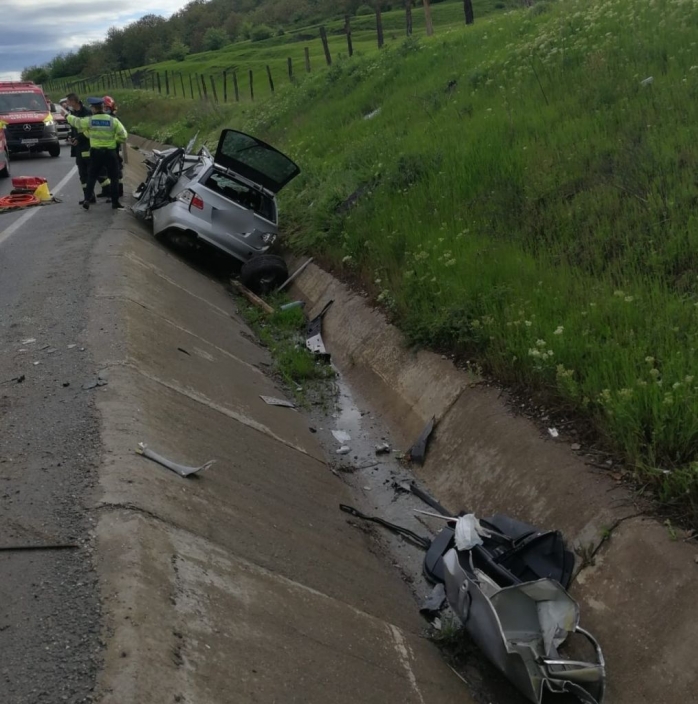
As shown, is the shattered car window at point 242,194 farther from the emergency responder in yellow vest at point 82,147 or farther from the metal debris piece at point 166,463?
the metal debris piece at point 166,463

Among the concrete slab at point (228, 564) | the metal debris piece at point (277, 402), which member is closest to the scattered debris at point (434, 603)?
the concrete slab at point (228, 564)

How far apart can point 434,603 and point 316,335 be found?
5.10m

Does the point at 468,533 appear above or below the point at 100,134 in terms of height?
below

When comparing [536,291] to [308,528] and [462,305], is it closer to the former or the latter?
[462,305]

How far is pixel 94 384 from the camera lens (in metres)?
5.58

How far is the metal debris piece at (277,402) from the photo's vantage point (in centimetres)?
729

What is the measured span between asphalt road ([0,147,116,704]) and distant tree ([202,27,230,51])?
9080 centimetres

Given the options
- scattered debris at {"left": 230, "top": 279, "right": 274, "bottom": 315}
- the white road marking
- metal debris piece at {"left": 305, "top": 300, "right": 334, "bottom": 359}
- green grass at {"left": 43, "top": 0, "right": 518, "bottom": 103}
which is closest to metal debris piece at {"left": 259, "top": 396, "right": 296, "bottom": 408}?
metal debris piece at {"left": 305, "top": 300, "right": 334, "bottom": 359}

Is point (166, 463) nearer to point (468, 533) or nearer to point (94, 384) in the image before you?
point (94, 384)

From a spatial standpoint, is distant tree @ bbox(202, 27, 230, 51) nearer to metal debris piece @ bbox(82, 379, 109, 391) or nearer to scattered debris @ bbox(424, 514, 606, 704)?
metal debris piece @ bbox(82, 379, 109, 391)

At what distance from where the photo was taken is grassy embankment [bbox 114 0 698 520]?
515cm

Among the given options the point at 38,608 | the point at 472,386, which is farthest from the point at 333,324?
the point at 38,608

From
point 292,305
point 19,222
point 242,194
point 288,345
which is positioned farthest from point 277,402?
point 19,222

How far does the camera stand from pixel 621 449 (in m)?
4.79
